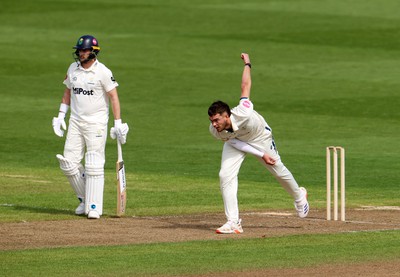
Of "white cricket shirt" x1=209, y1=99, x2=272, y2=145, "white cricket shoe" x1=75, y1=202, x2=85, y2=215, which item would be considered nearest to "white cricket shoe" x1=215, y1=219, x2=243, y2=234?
"white cricket shirt" x1=209, y1=99, x2=272, y2=145

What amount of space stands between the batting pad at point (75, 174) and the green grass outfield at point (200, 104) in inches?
13.5

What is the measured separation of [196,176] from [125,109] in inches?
305

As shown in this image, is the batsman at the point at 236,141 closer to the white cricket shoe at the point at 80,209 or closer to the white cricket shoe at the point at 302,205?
the white cricket shoe at the point at 302,205

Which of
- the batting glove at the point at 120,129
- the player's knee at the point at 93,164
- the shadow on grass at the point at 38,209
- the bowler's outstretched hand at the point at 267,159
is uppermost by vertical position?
the batting glove at the point at 120,129

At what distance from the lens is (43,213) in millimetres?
17375

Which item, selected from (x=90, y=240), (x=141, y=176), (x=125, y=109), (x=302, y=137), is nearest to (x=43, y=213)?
(x=90, y=240)

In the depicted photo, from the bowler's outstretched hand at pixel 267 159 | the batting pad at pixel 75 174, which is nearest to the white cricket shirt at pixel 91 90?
the batting pad at pixel 75 174

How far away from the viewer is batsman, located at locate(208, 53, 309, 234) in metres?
15.3

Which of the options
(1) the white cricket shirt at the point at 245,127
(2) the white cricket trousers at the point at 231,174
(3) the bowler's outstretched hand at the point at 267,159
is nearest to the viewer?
(1) the white cricket shirt at the point at 245,127

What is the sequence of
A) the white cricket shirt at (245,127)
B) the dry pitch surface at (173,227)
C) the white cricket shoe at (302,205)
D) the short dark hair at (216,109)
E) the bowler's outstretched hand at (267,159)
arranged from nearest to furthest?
the dry pitch surface at (173,227)
the short dark hair at (216,109)
the white cricket shirt at (245,127)
the bowler's outstretched hand at (267,159)
the white cricket shoe at (302,205)

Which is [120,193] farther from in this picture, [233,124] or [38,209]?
[233,124]

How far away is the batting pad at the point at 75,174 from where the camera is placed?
17.1 metres

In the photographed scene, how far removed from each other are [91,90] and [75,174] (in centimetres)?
114

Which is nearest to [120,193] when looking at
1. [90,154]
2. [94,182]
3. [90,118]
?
[94,182]
